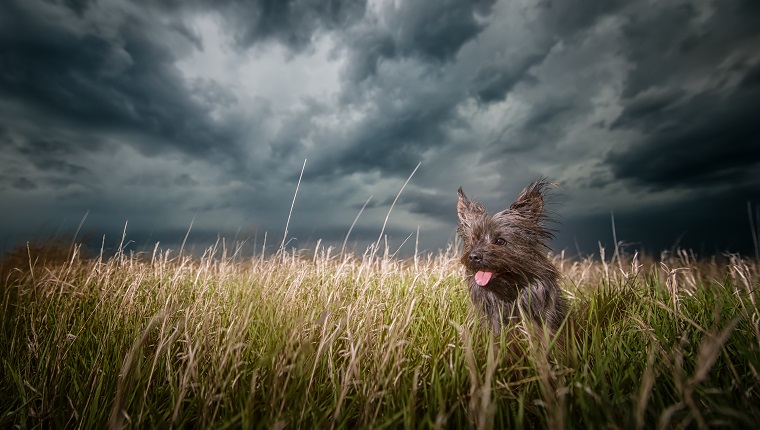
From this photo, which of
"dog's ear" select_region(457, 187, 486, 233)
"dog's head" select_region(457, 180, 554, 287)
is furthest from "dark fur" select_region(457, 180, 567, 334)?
"dog's ear" select_region(457, 187, 486, 233)

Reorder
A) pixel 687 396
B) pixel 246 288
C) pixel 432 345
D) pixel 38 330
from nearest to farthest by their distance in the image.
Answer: pixel 687 396 → pixel 432 345 → pixel 38 330 → pixel 246 288

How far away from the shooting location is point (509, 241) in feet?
12.1

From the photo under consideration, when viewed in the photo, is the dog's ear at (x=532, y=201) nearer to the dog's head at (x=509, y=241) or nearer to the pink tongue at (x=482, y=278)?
the dog's head at (x=509, y=241)

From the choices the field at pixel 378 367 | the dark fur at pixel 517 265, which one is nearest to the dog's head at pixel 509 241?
the dark fur at pixel 517 265

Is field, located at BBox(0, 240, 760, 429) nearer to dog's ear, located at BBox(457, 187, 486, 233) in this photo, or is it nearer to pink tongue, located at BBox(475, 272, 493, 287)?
pink tongue, located at BBox(475, 272, 493, 287)

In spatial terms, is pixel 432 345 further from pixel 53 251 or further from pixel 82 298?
pixel 53 251

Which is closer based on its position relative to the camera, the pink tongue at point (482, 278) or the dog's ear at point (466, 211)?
the pink tongue at point (482, 278)

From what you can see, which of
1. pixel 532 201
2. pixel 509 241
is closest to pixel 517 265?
pixel 509 241

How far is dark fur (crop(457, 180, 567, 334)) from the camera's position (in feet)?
11.3

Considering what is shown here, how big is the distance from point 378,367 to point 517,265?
1.88 metres

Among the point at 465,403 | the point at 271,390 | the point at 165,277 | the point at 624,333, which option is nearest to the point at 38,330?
the point at 165,277

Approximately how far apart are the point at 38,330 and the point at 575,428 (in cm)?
488

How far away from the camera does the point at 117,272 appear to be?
497cm

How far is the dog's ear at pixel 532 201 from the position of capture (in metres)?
3.78
